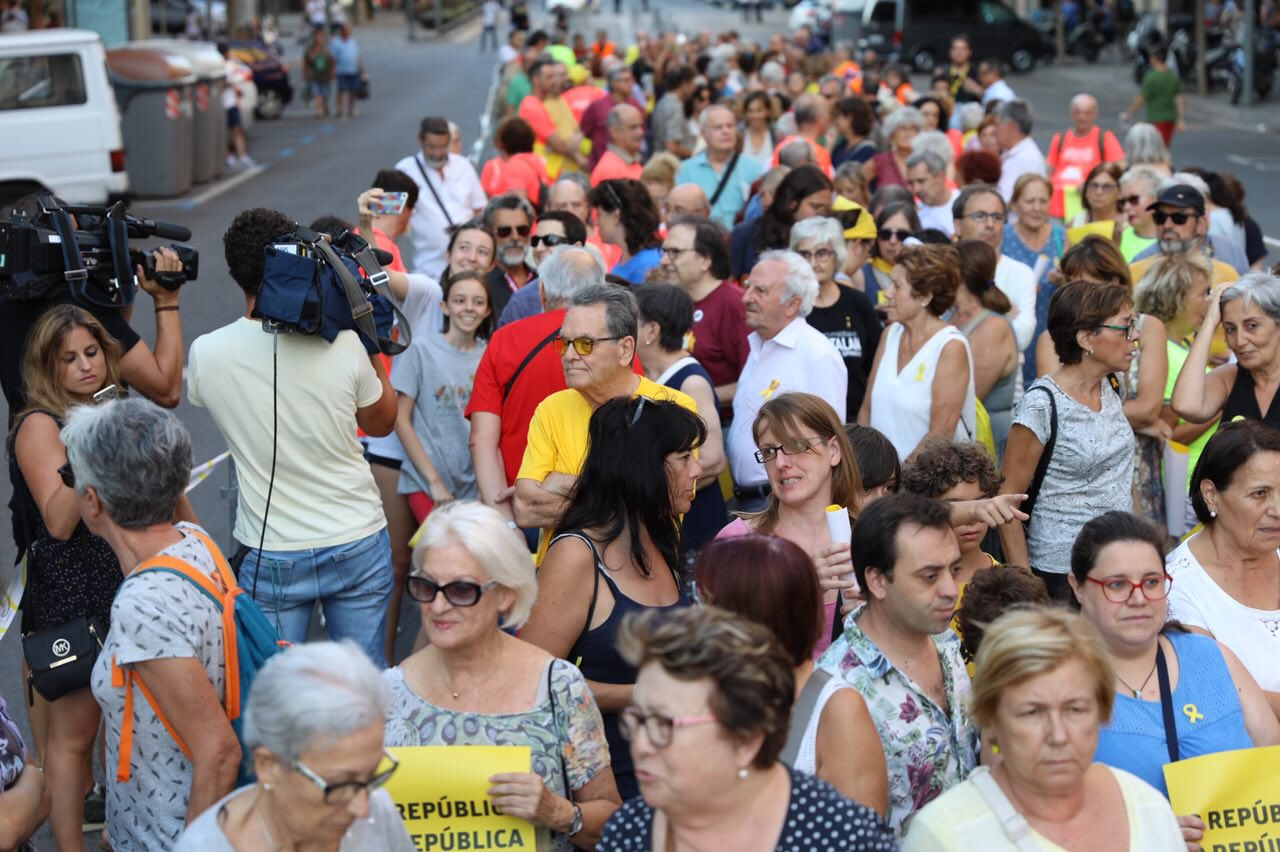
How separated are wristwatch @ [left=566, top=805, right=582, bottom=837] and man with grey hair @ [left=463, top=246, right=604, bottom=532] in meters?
2.15

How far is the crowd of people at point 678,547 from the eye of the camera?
299 cm

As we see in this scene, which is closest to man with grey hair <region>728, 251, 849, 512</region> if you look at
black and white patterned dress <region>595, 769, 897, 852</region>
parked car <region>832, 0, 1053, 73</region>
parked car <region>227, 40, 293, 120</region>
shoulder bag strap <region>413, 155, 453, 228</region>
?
black and white patterned dress <region>595, 769, 897, 852</region>

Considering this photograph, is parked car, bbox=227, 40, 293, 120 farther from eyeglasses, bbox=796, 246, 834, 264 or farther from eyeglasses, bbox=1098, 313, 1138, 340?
eyeglasses, bbox=1098, 313, 1138, 340

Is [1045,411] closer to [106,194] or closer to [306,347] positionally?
[306,347]

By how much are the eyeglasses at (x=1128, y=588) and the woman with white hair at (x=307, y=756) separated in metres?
1.88

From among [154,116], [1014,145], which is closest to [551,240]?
[1014,145]

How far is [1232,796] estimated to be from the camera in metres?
3.57

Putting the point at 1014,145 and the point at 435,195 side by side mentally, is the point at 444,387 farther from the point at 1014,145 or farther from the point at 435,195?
the point at 1014,145

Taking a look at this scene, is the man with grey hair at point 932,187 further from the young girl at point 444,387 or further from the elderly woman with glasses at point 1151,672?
the elderly woman with glasses at point 1151,672

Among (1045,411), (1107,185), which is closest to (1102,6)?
(1107,185)

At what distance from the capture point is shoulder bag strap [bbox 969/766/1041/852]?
3086 mm

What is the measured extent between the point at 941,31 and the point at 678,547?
41.2 m

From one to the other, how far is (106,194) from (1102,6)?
1588 inches

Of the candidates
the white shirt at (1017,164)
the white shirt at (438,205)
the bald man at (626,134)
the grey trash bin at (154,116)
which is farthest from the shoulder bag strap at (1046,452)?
the grey trash bin at (154,116)
